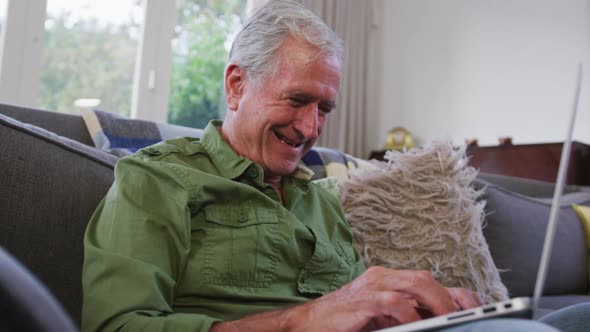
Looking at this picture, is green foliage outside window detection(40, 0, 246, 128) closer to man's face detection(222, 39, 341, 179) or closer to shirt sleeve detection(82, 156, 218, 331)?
man's face detection(222, 39, 341, 179)

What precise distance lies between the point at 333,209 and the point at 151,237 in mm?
551

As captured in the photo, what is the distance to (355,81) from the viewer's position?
4.28 metres

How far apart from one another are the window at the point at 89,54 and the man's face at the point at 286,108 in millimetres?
2122

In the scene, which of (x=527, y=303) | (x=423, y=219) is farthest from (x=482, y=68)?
(x=527, y=303)

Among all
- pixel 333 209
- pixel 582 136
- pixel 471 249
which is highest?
pixel 582 136

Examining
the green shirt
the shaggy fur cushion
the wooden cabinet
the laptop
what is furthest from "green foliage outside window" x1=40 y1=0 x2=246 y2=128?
Answer: the laptop

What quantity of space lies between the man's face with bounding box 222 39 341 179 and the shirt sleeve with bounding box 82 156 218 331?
224 millimetres

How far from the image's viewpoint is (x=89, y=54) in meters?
3.19

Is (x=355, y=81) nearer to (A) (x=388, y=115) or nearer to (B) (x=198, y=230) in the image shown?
(A) (x=388, y=115)

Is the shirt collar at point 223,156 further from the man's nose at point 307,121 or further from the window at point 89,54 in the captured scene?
the window at point 89,54

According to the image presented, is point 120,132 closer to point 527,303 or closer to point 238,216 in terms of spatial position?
point 238,216

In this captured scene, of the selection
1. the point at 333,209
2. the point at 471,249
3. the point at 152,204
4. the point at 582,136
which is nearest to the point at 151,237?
the point at 152,204

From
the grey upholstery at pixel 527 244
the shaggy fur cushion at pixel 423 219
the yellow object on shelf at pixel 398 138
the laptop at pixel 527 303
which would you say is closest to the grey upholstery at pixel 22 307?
the laptop at pixel 527 303

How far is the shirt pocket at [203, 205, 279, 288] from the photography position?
3.17 ft
